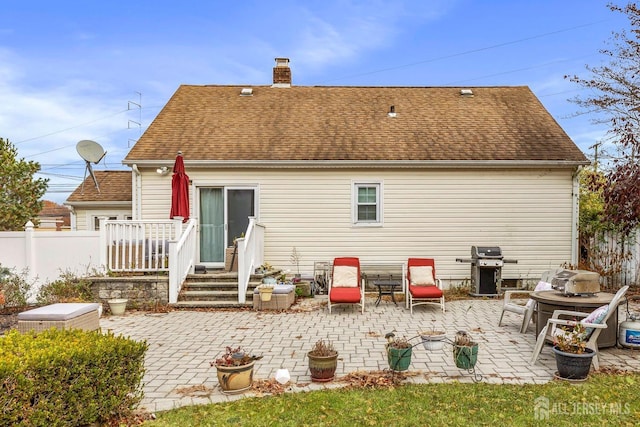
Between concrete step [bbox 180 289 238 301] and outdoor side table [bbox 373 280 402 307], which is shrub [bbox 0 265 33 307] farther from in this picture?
outdoor side table [bbox 373 280 402 307]

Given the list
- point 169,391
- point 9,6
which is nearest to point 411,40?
point 9,6

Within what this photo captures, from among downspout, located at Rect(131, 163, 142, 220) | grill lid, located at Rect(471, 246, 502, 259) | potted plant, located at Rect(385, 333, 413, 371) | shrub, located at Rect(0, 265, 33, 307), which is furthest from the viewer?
downspout, located at Rect(131, 163, 142, 220)

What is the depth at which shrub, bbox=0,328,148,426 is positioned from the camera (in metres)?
3.26

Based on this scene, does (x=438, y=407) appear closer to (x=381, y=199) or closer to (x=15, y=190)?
(x=381, y=199)

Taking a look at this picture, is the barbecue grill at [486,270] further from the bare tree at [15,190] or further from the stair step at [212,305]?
the bare tree at [15,190]

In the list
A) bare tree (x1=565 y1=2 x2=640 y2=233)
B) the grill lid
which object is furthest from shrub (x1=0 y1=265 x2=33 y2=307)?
bare tree (x1=565 y1=2 x2=640 y2=233)

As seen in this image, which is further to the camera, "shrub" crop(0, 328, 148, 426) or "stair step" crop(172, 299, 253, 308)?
"stair step" crop(172, 299, 253, 308)

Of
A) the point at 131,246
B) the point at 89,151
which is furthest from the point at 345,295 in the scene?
the point at 89,151

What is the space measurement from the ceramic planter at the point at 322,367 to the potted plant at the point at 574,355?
2.71 m

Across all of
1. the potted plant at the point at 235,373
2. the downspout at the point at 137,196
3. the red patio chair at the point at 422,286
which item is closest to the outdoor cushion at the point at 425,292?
the red patio chair at the point at 422,286

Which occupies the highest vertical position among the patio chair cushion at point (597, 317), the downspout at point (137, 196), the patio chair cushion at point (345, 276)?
the downspout at point (137, 196)

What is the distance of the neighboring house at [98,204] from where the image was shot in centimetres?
1577

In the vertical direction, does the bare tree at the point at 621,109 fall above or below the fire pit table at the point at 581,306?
above

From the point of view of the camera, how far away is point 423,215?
12.1 m
